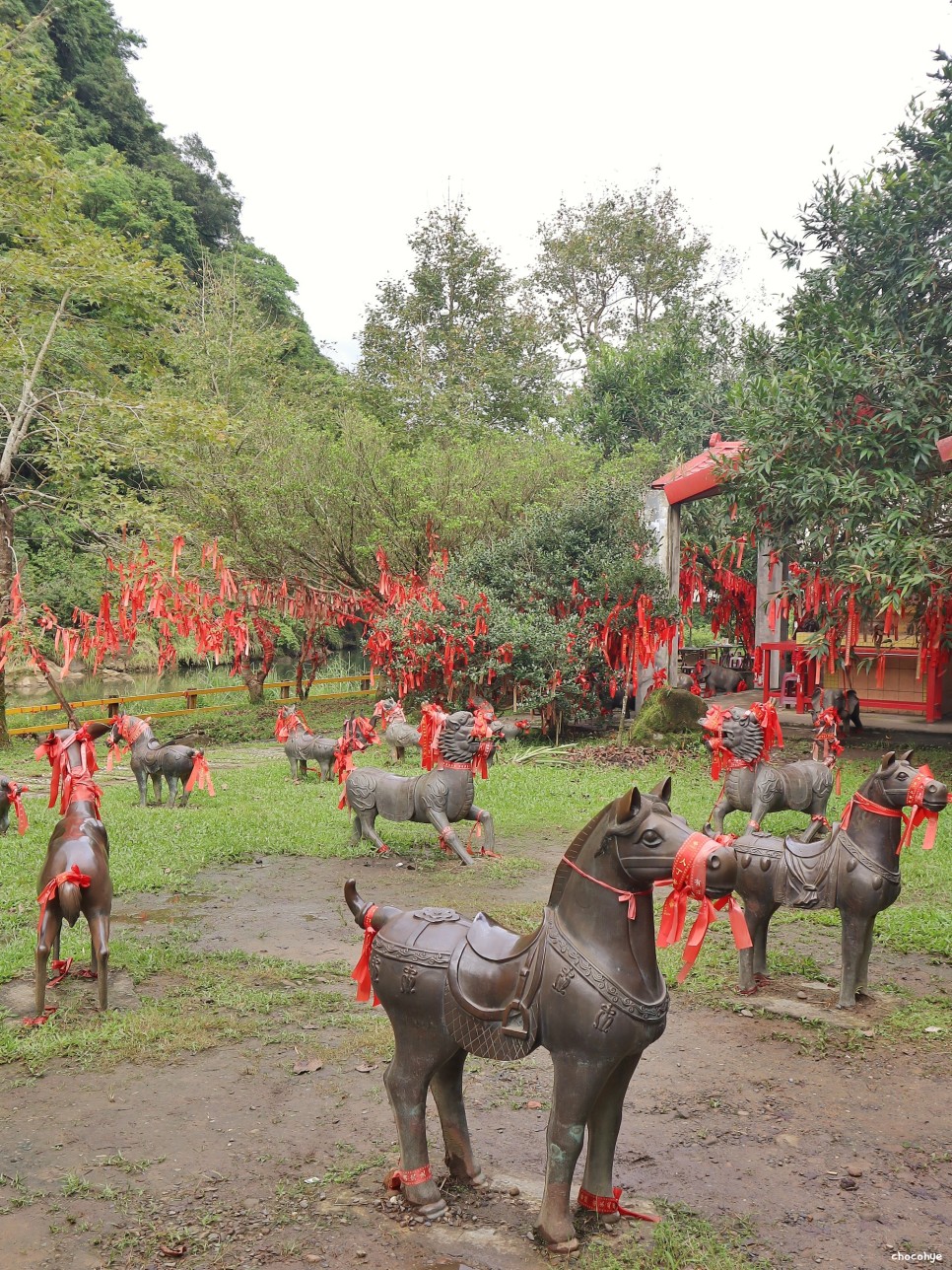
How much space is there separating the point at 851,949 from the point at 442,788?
163 inches

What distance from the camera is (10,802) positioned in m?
9.51

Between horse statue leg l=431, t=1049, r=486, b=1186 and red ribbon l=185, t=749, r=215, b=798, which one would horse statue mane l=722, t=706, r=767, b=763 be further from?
horse statue leg l=431, t=1049, r=486, b=1186

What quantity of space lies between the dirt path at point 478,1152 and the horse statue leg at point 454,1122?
0.09 m

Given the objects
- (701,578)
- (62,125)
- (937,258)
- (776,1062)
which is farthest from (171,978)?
(62,125)

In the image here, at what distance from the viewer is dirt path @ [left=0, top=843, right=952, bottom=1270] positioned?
11.4 feet

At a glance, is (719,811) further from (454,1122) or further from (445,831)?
(454,1122)

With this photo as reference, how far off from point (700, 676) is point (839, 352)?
9912mm

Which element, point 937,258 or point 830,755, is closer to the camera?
point 830,755

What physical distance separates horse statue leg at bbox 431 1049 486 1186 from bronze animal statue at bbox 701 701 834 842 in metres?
5.91

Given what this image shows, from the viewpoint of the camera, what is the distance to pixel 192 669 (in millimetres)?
33312

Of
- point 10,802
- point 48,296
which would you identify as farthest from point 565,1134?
point 48,296

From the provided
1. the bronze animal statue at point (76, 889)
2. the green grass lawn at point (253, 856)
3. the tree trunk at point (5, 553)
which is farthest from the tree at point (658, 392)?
the bronze animal statue at point (76, 889)

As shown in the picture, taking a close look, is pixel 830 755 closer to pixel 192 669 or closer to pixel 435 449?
pixel 435 449

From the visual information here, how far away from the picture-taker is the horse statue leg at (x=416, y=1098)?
3.58 metres
